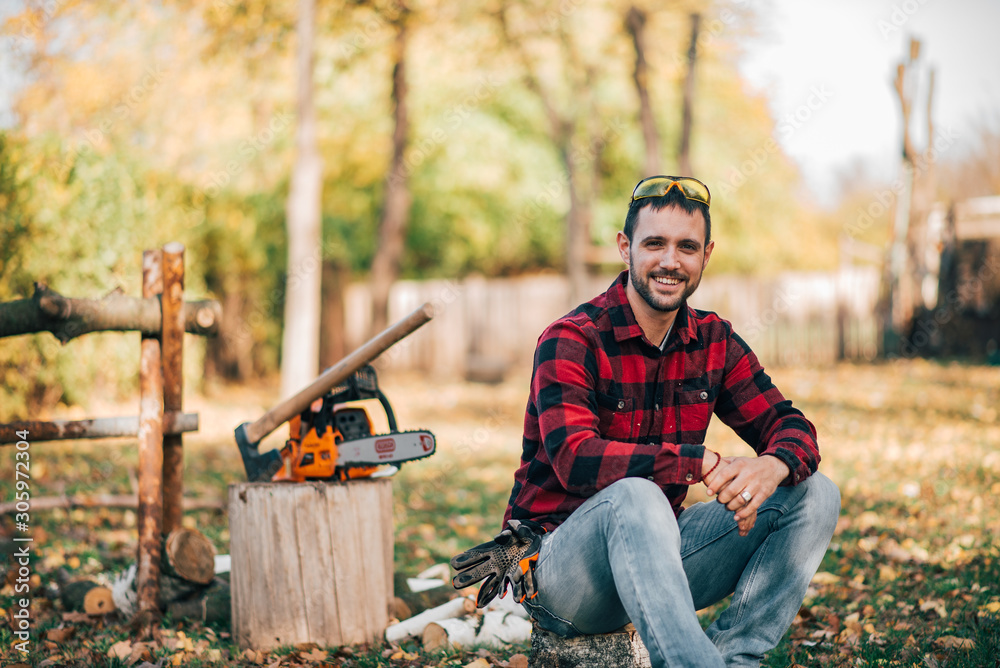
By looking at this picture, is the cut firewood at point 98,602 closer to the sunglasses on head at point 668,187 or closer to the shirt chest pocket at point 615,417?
the shirt chest pocket at point 615,417

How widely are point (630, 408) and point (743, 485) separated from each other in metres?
0.45

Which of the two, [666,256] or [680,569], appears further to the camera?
[666,256]

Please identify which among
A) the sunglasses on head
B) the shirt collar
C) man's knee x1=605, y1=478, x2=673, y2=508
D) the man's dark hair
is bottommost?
man's knee x1=605, y1=478, x2=673, y2=508

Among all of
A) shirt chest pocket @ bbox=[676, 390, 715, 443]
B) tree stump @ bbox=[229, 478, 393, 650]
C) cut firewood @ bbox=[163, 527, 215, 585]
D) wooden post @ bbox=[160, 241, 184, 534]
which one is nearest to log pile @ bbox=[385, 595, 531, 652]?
tree stump @ bbox=[229, 478, 393, 650]

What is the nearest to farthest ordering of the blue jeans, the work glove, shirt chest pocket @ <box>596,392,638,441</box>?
the blue jeans → the work glove → shirt chest pocket @ <box>596,392,638,441</box>

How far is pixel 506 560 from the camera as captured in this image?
2.63 metres

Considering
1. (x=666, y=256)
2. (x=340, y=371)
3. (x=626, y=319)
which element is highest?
(x=666, y=256)

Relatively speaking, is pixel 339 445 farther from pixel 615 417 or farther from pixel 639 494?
pixel 639 494

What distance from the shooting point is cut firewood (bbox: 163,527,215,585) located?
375 centimetres

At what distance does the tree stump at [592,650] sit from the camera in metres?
2.66

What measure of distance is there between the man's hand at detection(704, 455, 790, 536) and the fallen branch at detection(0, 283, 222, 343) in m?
2.66

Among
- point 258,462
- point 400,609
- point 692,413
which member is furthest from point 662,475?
point 258,462

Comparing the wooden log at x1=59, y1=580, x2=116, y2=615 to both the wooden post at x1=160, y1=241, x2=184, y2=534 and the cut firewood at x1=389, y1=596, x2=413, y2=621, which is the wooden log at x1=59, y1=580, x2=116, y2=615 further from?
the cut firewood at x1=389, y1=596, x2=413, y2=621

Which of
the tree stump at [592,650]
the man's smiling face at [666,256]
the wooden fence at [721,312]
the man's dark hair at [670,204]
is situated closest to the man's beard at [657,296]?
the man's smiling face at [666,256]
